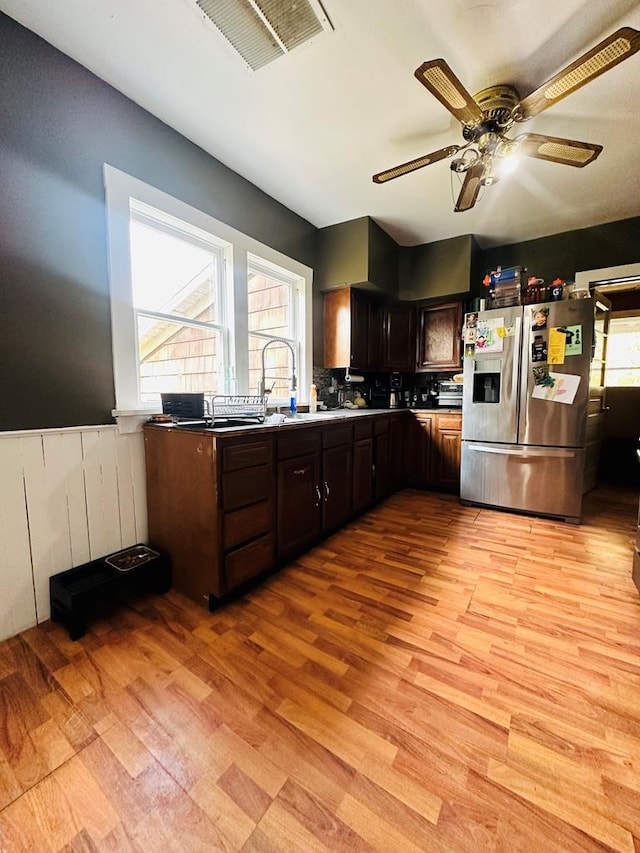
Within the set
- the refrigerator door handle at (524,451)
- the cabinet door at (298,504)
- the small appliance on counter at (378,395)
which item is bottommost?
the cabinet door at (298,504)

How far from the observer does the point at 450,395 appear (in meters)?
3.74

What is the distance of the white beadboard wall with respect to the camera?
59.2 inches

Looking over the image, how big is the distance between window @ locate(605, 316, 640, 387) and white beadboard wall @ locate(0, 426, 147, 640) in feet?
16.6

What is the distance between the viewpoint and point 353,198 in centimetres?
280

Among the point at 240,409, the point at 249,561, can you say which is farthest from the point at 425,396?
the point at 249,561

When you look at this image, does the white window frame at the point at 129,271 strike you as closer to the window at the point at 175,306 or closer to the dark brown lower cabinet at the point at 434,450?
the window at the point at 175,306

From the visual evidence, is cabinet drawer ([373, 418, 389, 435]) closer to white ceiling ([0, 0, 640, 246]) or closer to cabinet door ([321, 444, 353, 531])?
cabinet door ([321, 444, 353, 531])

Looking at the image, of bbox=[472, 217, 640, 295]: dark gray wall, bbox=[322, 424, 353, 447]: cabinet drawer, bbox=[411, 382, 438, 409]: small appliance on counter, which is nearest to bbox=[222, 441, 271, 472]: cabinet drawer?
bbox=[322, 424, 353, 447]: cabinet drawer

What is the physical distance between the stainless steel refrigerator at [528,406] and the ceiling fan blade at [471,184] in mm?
975

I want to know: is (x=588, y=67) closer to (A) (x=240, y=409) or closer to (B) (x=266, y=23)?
(B) (x=266, y=23)

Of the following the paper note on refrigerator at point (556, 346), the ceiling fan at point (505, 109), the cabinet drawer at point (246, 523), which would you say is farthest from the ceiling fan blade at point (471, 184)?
the cabinet drawer at point (246, 523)

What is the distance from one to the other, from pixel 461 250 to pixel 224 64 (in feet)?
8.85

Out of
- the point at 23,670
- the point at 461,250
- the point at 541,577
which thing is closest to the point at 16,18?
the point at 23,670

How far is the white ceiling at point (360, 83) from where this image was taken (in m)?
1.43
